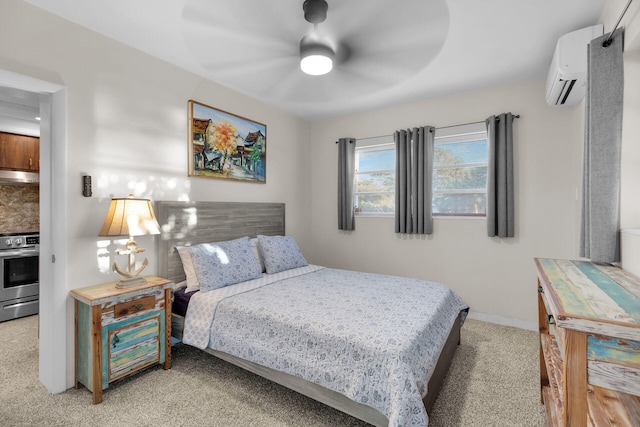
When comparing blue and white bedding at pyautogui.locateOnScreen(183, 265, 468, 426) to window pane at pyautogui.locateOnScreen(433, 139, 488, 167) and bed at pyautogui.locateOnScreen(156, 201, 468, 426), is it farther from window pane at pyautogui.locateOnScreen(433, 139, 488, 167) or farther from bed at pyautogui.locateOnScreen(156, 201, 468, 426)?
window pane at pyautogui.locateOnScreen(433, 139, 488, 167)

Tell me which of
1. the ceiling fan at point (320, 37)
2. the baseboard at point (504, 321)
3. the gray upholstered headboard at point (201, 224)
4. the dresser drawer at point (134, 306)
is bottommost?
the baseboard at point (504, 321)

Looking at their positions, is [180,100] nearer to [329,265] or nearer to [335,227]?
[335,227]

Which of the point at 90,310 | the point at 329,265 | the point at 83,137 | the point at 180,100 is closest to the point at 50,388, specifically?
the point at 90,310

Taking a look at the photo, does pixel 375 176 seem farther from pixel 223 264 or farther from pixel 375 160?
pixel 223 264

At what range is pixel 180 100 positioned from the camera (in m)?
2.90

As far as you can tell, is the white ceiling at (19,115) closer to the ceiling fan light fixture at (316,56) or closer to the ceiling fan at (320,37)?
the ceiling fan at (320,37)

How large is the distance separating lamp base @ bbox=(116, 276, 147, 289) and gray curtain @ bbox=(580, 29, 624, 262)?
305cm

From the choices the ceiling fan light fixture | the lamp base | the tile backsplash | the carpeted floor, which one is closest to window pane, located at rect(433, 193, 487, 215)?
the carpeted floor

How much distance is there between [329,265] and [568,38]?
349 cm

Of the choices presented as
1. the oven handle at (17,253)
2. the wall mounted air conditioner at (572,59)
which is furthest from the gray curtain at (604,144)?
the oven handle at (17,253)

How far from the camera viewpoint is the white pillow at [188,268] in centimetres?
257

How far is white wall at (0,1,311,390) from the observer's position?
204 cm

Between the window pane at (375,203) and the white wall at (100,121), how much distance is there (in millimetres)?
2000

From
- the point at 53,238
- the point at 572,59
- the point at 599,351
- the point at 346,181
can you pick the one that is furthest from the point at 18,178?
the point at 572,59
